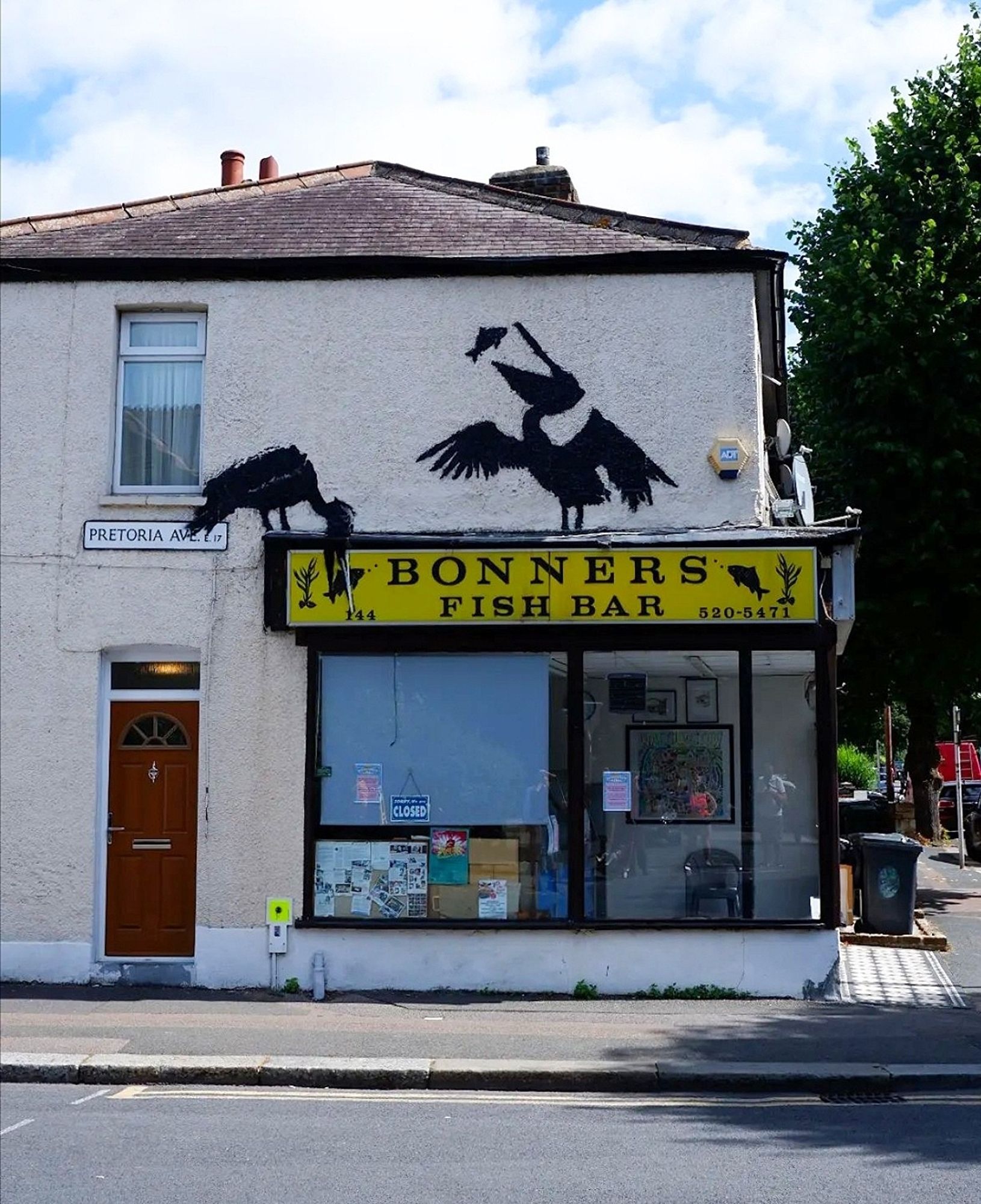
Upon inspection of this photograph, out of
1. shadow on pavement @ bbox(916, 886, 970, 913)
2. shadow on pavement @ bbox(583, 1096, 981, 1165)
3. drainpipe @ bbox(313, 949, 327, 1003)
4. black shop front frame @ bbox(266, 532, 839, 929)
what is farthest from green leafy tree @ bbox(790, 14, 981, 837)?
shadow on pavement @ bbox(583, 1096, 981, 1165)

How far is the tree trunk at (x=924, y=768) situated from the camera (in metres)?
29.0

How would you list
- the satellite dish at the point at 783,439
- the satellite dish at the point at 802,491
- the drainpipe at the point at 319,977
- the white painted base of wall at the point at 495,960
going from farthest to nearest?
1. the satellite dish at the point at 802,491
2. the satellite dish at the point at 783,439
3. the white painted base of wall at the point at 495,960
4. the drainpipe at the point at 319,977

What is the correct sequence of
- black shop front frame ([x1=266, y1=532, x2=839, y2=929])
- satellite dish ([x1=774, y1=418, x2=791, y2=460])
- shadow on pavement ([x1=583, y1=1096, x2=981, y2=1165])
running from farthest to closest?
satellite dish ([x1=774, y1=418, x2=791, y2=460])
black shop front frame ([x1=266, y1=532, x2=839, y2=929])
shadow on pavement ([x1=583, y1=1096, x2=981, y2=1165])

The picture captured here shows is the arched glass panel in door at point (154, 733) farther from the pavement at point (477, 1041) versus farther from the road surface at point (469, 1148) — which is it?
the road surface at point (469, 1148)

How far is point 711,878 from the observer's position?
1183 cm

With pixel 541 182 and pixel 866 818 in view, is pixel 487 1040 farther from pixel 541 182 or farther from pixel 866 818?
pixel 866 818

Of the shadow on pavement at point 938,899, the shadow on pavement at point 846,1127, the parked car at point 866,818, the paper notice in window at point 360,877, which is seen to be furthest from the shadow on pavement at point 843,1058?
the parked car at point 866,818

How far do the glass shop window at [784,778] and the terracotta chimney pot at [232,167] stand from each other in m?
8.20

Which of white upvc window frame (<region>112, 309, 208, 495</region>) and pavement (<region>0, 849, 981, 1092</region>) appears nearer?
pavement (<region>0, 849, 981, 1092</region>)

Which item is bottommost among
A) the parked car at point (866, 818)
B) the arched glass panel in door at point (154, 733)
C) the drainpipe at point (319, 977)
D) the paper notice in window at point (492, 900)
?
the drainpipe at point (319, 977)

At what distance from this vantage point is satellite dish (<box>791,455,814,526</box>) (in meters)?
13.3

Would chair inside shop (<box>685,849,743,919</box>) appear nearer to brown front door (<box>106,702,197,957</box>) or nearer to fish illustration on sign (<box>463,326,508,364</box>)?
brown front door (<box>106,702,197,957</box>)

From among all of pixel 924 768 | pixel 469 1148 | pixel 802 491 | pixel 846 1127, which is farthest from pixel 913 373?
pixel 924 768

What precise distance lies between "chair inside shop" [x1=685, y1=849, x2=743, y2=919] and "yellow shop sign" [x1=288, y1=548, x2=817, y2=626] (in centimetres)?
203
